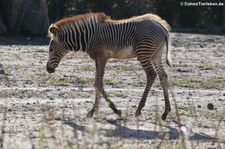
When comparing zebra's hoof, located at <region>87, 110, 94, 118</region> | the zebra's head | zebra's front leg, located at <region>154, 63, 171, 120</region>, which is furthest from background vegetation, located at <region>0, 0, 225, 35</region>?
zebra's hoof, located at <region>87, 110, 94, 118</region>

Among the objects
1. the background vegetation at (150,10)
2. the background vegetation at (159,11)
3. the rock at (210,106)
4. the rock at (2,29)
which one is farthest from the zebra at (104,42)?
the background vegetation at (150,10)

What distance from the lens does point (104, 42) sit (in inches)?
439

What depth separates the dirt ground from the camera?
8.10 meters

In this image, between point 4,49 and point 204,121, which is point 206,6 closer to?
point 4,49

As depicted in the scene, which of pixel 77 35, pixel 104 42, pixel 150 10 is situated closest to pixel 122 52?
pixel 104 42

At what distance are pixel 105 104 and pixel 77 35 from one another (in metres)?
1.57

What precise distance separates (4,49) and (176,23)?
13.8 m

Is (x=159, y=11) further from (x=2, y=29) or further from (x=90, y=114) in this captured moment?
(x=90, y=114)

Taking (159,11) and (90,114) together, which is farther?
(159,11)

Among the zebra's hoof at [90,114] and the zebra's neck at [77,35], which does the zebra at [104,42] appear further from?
the zebra's hoof at [90,114]

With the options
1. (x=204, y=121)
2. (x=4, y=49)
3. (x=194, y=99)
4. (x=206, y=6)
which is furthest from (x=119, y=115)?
(x=206, y=6)

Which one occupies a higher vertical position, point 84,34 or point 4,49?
point 84,34

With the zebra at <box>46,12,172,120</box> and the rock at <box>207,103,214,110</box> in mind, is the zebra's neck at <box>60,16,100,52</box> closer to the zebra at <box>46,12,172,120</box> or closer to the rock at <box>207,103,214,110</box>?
the zebra at <box>46,12,172,120</box>

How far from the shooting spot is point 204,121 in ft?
35.2
